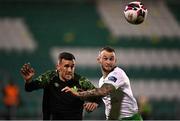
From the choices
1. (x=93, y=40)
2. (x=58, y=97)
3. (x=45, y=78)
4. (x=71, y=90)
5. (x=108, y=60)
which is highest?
(x=93, y=40)

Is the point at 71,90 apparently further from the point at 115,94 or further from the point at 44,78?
the point at 44,78

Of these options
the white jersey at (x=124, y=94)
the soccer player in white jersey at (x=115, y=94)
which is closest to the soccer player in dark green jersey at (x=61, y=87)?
the soccer player in white jersey at (x=115, y=94)

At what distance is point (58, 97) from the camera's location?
8211mm

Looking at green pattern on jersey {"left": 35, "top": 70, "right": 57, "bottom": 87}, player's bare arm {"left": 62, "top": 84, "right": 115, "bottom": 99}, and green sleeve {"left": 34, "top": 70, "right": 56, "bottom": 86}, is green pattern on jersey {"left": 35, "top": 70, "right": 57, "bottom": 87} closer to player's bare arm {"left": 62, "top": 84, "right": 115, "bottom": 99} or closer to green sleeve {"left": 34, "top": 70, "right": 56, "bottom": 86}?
green sleeve {"left": 34, "top": 70, "right": 56, "bottom": 86}

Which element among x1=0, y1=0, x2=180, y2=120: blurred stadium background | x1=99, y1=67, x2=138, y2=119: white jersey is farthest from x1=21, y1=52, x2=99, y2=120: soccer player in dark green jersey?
x1=0, y1=0, x2=180, y2=120: blurred stadium background

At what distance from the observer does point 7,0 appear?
23.8 meters

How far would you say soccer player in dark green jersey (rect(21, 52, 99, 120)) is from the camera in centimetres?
812

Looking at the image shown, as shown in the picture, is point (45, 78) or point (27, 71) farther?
point (45, 78)

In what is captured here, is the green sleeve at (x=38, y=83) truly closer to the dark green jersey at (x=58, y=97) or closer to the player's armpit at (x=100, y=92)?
the dark green jersey at (x=58, y=97)

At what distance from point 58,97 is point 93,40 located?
15981 millimetres

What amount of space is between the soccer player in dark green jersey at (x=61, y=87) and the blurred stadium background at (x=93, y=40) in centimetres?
1467

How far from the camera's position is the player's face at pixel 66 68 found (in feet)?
26.5

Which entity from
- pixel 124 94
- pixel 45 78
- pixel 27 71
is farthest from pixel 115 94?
pixel 27 71

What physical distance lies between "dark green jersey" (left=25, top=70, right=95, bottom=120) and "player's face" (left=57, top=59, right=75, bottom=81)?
9 centimetres
